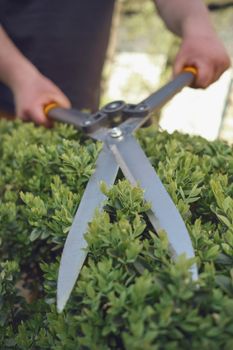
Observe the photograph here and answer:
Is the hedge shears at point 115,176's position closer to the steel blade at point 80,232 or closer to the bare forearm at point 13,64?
the steel blade at point 80,232

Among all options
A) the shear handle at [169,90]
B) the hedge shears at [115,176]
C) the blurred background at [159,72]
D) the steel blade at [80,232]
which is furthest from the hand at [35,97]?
the blurred background at [159,72]

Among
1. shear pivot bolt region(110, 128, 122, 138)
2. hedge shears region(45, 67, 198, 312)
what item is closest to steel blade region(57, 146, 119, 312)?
hedge shears region(45, 67, 198, 312)

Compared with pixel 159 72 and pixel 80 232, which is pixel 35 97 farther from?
pixel 159 72

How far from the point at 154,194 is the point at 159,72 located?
4.14 m

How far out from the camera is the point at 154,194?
1.06m

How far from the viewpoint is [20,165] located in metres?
1.47

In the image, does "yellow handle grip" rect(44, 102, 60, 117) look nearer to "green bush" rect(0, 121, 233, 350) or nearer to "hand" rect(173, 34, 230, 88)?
"green bush" rect(0, 121, 233, 350)

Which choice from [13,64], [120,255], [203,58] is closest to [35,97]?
[13,64]

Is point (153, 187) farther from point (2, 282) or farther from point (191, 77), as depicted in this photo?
point (191, 77)

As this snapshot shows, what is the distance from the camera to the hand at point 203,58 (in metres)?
1.82

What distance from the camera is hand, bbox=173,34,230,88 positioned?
1.82 m

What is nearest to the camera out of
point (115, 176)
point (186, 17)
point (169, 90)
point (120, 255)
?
point (120, 255)

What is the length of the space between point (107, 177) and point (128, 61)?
166 inches

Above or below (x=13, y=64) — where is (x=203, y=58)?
below
